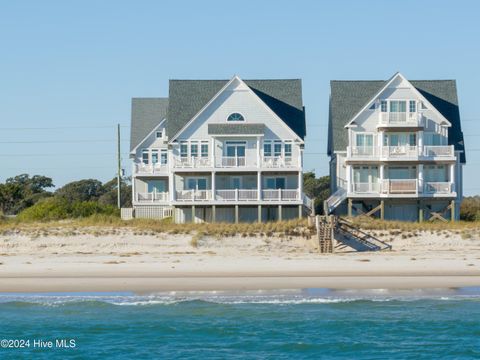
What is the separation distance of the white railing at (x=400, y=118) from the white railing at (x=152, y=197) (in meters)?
13.4

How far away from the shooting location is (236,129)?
50.7m

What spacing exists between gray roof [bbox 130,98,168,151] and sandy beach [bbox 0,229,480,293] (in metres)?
14.2

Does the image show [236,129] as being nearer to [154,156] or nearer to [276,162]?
[276,162]

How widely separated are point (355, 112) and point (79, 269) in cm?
2196

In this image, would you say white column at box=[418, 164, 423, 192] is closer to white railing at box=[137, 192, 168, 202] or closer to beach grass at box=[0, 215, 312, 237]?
beach grass at box=[0, 215, 312, 237]

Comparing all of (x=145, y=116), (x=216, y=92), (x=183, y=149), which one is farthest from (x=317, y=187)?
(x=183, y=149)

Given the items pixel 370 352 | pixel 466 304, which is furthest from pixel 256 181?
pixel 370 352

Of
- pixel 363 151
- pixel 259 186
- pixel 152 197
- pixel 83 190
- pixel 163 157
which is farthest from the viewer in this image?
pixel 83 190

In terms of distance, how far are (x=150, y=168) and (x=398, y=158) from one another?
14581 millimetres

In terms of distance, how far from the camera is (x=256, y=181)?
51.4 meters

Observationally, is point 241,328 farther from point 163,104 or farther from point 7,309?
point 163,104

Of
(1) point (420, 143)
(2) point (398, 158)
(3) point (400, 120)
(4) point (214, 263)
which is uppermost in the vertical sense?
(3) point (400, 120)

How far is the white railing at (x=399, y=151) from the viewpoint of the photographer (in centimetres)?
5059

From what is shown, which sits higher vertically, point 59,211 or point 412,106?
point 412,106
